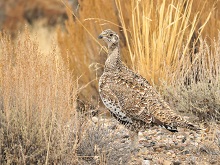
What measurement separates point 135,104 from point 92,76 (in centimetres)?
240

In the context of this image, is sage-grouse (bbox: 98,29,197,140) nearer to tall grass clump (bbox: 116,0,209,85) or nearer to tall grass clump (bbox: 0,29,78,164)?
tall grass clump (bbox: 0,29,78,164)

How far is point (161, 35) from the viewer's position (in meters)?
6.63

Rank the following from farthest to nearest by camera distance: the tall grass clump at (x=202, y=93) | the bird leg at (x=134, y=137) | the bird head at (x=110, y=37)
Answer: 1. the tall grass clump at (x=202, y=93)
2. the bird head at (x=110, y=37)
3. the bird leg at (x=134, y=137)

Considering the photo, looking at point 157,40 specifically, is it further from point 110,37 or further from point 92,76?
point 92,76

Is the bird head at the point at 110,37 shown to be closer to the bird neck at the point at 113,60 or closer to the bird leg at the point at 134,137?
the bird neck at the point at 113,60

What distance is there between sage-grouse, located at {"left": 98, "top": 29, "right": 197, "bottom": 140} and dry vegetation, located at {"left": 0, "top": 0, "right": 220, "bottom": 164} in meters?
0.22

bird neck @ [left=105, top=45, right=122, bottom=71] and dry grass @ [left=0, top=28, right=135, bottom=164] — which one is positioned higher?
bird neck @ [left=105, top=45, right=122, bottom=71]

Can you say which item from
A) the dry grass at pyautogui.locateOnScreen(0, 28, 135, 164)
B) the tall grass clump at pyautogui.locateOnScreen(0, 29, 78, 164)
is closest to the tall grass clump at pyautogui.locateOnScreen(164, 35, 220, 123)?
the dry grass at pyautogui.locateOnScreen(0, 28, 135, 164)

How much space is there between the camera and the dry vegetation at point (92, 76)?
4242mm

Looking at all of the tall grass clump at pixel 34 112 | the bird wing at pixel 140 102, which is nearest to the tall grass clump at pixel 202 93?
the bird wing at pixel 140 102

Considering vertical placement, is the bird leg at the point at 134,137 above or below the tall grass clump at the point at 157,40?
below

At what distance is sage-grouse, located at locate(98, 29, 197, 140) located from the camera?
504 centimetres

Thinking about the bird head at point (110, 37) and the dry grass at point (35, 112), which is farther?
the bird head at point (110, 37)

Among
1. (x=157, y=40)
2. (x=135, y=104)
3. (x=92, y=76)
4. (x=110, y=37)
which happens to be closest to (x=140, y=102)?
(x=135, y=104)
